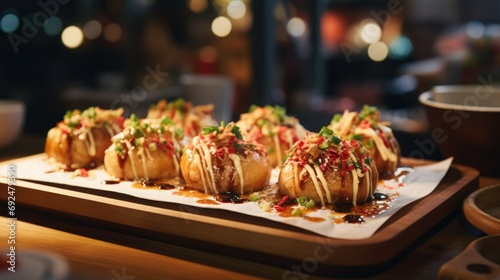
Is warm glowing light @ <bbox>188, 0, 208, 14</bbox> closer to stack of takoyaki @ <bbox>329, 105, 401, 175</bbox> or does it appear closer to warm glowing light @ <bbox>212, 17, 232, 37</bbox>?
warm glowing light @ <bbox>212, 17, 232, 37</bbox>

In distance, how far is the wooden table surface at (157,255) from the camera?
1750 millimetres

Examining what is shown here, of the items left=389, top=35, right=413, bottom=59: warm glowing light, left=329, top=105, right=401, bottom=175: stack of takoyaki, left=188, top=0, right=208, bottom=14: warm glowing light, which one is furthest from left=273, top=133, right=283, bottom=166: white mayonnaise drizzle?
left=389, top=35, right=413, bottom=59: warm glowing light

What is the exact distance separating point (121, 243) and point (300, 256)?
64 cm

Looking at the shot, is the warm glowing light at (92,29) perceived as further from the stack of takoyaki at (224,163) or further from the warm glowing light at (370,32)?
the stack of takoyaki at (224,163)

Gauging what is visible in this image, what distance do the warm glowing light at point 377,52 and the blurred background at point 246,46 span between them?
16mm

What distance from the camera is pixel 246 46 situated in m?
8.90

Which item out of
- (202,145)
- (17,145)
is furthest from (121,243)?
(17,145)

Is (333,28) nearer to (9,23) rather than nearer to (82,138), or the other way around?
(9,23)

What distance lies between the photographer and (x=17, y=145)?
358cm

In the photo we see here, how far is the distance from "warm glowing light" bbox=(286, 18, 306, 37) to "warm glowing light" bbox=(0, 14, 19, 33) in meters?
4.12

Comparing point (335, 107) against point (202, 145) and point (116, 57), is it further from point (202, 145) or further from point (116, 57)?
point (202, 145)

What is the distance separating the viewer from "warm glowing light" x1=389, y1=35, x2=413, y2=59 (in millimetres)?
9383

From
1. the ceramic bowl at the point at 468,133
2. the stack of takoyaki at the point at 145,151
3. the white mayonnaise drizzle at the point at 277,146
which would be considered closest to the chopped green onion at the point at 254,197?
the stack of takoyaki at the point at 145,151

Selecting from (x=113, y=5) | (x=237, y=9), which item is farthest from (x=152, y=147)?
(x=113, y=5)
